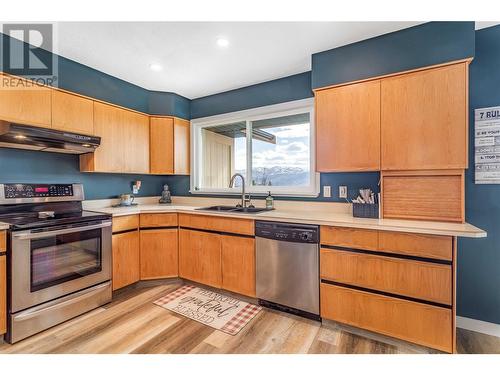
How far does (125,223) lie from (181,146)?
1.36m

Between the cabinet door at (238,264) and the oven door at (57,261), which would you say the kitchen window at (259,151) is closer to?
the cabinet door at (238,264)

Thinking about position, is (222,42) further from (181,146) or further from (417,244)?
(417,244)

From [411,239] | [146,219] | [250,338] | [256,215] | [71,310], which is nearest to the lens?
[411,239]

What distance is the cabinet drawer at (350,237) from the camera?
1821 mm

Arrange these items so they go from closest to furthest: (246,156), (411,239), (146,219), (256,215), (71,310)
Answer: (411,239), (71,310), (256,215), (146,219), (246,156)

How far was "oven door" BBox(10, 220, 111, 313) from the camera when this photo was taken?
Answer: 5.92 ft

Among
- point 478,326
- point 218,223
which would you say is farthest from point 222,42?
point 478,326

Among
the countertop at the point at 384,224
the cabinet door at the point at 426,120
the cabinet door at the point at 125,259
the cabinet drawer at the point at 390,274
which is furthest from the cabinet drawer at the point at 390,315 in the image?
the cabinet door at the point at 125,259

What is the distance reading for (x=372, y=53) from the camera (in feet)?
6.88

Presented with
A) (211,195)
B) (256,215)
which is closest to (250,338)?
(256,215)

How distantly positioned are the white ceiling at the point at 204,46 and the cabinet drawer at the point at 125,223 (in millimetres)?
1683

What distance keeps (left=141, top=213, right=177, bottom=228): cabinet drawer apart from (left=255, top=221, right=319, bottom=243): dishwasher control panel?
3.67ft

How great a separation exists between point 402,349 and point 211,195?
260 cm
